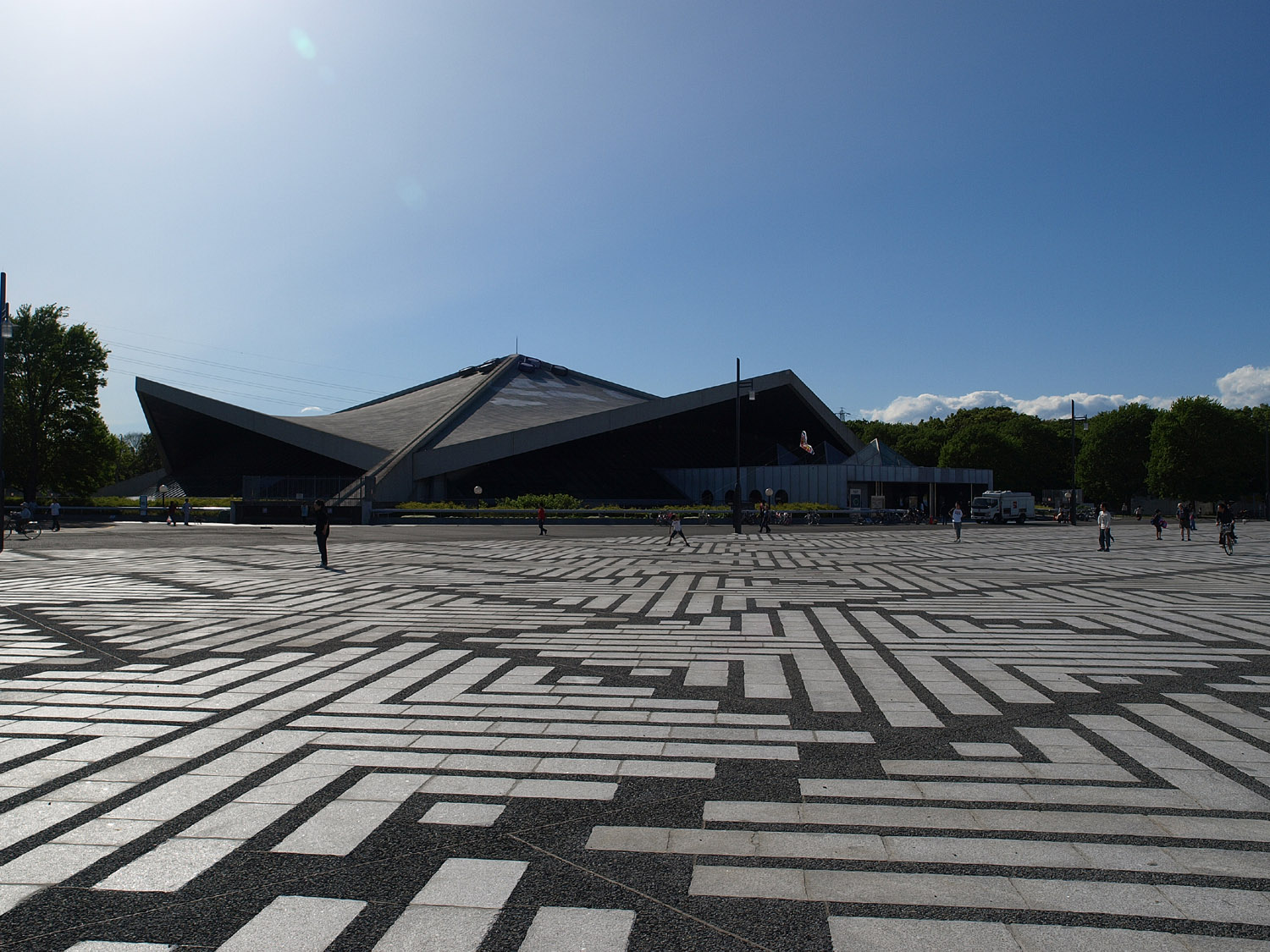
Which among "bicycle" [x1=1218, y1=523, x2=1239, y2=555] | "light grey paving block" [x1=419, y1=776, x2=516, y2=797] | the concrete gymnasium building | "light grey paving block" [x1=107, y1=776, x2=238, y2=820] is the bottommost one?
"light grey paving block" [x1=419, y1=776, x2=516, y2=797]

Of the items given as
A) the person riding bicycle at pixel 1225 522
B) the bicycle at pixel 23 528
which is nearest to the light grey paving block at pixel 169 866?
the person riding bicycle at pixel 1225 522

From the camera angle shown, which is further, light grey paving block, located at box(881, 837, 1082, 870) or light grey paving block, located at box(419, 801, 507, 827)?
light grey paving block, located at box(419, 801, 507, 827)

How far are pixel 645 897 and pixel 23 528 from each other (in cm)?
3646

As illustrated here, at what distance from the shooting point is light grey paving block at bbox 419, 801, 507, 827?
12.3ft

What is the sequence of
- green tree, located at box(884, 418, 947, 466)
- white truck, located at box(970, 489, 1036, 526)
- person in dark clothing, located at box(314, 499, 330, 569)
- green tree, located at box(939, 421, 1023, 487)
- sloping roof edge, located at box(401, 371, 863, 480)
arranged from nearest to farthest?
person in dark clothing, located at box(314, 499, 330, 569) → sloping roof edge, located at box(401, 371, 863, 480) → white truck, located at box(970, 489, 1036, 526) → green tree, located at box(939, 421, 1023, 487) → green tree, located at box(884, 418, 947, 466)

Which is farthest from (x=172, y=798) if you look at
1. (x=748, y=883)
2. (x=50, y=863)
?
(x=748, y=883)

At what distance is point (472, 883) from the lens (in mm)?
3141

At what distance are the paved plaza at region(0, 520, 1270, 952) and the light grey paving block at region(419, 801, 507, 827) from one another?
0.03m

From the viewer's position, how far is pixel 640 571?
17344 millimetres

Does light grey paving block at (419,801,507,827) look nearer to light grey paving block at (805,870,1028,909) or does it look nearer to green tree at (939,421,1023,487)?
light grey paving block at (805,870,1028,909)

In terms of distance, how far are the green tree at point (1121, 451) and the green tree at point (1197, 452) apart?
535 cm

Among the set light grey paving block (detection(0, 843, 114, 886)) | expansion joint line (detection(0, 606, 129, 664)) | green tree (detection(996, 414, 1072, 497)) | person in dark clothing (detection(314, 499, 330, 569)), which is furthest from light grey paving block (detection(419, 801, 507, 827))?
green tree (detection(996, 414, 1072, 497))

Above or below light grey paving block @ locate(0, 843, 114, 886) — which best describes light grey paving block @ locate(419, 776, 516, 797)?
below

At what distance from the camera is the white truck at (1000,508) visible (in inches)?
1937
